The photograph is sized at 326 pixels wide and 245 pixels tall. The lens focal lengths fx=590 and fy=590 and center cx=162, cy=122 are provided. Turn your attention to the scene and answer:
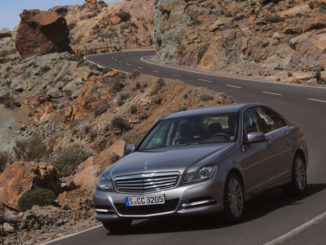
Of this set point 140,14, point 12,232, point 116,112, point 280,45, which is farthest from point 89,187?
point 140,14

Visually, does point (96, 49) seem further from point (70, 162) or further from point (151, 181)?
point (151, 181)

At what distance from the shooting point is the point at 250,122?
868 centimetres

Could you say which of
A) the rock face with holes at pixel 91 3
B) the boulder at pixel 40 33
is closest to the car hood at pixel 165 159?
the boulder at pixel 40 33

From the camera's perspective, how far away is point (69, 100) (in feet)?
163

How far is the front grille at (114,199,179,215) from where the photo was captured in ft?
23.4

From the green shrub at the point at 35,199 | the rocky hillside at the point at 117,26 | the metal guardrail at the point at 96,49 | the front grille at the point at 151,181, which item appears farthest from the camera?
the rocky hillside at the point at 117,26

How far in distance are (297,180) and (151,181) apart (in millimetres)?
3173

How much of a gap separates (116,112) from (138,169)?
2824 cm

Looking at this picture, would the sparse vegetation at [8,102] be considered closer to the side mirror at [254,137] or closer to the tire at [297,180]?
the tire at [297,180]

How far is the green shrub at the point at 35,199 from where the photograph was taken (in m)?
11.1

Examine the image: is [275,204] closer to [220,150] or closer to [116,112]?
[220,150]

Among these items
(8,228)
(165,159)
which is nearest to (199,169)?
(165,159)

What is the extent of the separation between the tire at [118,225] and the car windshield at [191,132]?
3.65 ft

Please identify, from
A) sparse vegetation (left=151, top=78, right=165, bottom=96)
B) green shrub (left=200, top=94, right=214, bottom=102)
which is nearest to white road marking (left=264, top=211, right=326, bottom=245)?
green shrub (left=200, top=94, right=214, bottom=102)
